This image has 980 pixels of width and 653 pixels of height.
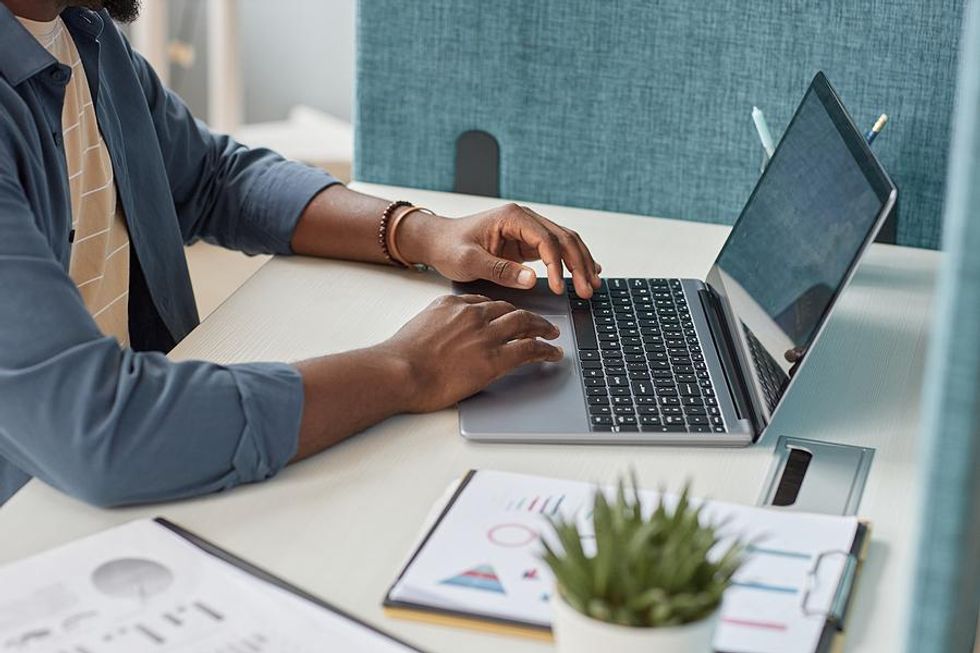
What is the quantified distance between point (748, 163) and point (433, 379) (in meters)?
0.65

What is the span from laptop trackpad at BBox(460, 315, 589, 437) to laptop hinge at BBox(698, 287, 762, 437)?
12cm

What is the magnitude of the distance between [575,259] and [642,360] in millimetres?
177

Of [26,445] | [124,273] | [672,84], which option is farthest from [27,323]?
[672,84]

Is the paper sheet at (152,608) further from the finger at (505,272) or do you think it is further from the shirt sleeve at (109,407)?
the finger at (505,272)

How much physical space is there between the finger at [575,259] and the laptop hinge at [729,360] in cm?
11

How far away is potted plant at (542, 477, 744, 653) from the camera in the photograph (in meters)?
0.61

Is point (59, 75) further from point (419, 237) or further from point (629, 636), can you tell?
point (629, 636)

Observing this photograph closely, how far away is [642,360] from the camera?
1.09 metres

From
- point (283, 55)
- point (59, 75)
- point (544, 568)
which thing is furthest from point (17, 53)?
point (283, 55)

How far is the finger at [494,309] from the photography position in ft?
3.53

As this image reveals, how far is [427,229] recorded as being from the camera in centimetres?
129

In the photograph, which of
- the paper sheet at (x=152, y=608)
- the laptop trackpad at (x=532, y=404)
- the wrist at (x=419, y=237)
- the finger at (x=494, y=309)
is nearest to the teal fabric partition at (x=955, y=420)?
the paper sheet at (x=152, y=608)

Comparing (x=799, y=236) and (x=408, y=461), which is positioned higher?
(x=799, y=236)

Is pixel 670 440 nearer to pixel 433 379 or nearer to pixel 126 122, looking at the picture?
pixel 433 379
